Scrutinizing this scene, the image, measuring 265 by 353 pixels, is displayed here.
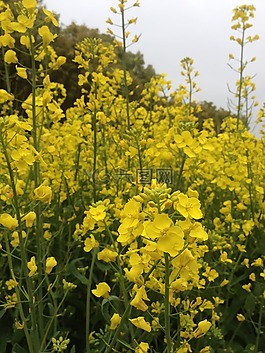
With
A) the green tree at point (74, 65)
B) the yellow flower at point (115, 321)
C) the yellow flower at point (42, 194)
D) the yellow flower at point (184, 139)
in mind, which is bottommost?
the yellow flower at point (115, 321)

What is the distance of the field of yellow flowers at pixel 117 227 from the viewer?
1.65 meters

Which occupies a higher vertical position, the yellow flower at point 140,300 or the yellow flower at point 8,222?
the yellow flower at point 8,222

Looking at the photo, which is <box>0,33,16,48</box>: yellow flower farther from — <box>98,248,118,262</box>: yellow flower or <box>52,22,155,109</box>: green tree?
<box>52,22,155,109</box>: green tree

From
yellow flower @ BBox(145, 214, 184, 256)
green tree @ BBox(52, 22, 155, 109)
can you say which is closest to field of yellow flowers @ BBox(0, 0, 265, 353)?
yellow flower @ BBox(145, 214, 184, 256)

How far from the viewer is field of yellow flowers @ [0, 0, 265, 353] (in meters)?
1.65

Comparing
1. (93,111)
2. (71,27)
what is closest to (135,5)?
(93,111)

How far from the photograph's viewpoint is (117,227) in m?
3.47

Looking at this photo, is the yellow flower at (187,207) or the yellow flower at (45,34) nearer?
the yellow flower at (187,207)

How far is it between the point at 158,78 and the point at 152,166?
167cm

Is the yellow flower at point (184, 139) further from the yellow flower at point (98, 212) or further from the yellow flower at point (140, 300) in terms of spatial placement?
the yellow flower at point (140, 300)

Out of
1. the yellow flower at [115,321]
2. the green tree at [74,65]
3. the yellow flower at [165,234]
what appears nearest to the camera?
the yellow flower at [165,234]

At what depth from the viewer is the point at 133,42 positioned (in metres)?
4.10

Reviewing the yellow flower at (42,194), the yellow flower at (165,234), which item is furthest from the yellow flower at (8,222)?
the yellow flower at (165,234)

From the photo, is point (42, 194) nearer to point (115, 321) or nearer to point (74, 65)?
point (115, 321)
